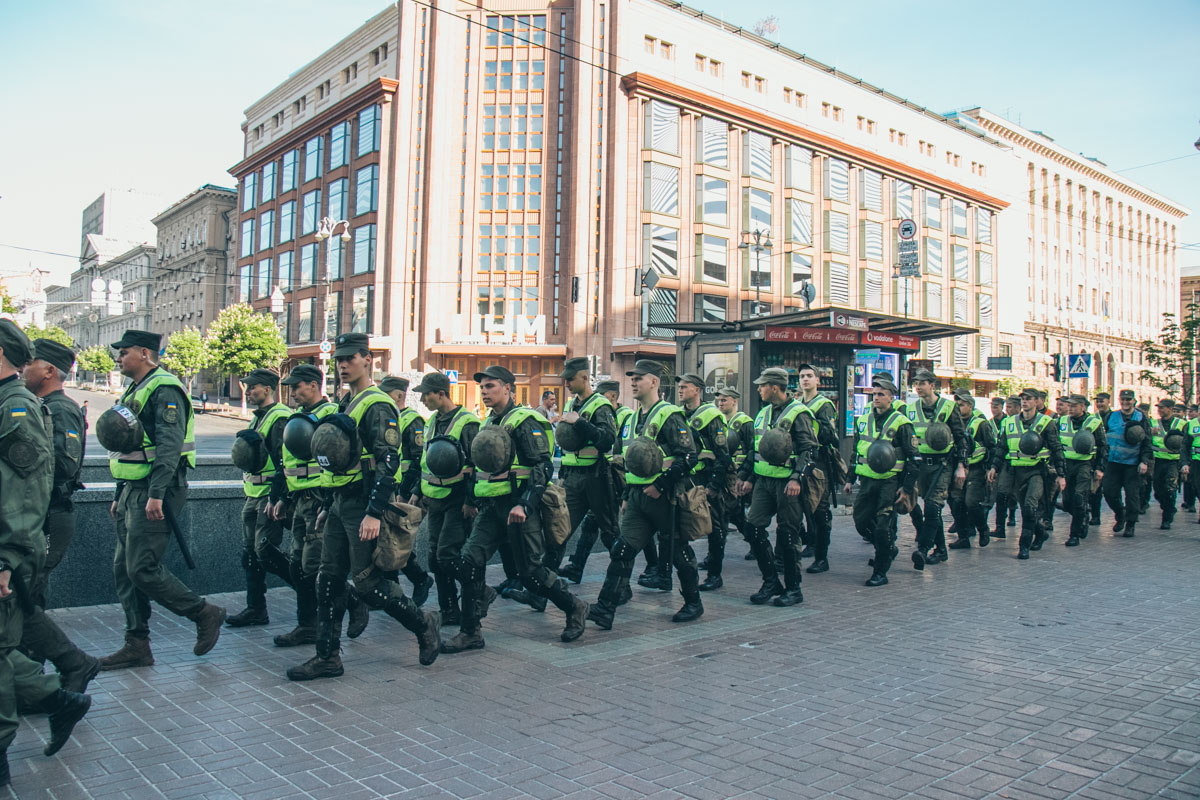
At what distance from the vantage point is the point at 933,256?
59.4 m

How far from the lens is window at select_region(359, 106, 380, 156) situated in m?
47.0

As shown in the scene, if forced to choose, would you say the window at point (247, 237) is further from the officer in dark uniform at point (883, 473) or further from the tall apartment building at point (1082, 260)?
the officer in dark uniform at point (883, 473)

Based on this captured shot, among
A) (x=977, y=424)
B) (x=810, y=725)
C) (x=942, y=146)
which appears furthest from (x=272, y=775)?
(x=942, y=146)

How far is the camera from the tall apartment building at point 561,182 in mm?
43594

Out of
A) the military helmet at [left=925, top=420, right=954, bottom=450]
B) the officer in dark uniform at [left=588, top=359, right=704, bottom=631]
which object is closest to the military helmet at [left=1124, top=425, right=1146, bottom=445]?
the military helmet at [left=925, top=420, right=954, bottom=450]

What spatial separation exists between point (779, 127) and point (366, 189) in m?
22.7

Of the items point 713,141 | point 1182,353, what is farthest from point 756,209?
point 1182,353

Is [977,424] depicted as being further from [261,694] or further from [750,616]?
[261,694]

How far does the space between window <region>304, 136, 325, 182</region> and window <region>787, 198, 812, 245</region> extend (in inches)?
1077

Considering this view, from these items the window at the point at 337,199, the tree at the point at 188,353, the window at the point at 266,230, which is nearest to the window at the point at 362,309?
the window at the point at 337,199

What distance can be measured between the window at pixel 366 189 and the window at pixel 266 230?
12656 millimetres

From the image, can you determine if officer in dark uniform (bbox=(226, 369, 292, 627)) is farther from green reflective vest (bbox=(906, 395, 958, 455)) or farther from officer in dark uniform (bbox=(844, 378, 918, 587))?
green reflective vest (bbox=(906, 395, 958, 455))

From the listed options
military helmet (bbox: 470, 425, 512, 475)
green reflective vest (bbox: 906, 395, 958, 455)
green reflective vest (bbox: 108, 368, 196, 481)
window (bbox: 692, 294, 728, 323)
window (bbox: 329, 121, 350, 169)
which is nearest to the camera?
green reflective vest (bbox: 108, 368, 196, 481)

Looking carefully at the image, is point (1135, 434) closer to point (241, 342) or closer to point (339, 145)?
point (241, 342)
